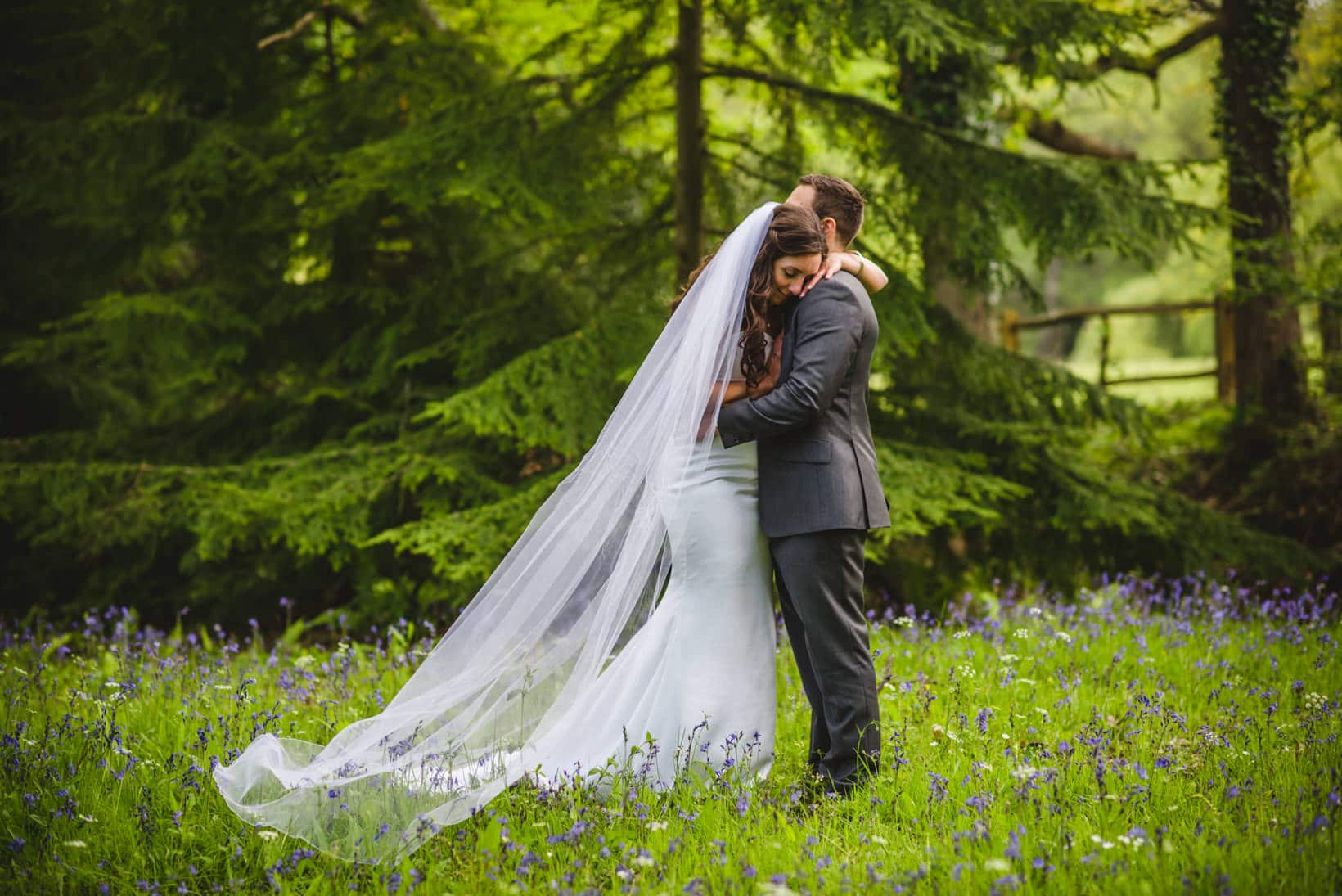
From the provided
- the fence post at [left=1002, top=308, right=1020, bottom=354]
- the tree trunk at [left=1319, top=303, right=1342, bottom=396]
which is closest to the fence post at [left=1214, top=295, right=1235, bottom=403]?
the tree trunk at [left=1319, top=303, right=1342, bottom=396]

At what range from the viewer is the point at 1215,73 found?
9.55m

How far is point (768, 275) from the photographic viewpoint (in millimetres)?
3791

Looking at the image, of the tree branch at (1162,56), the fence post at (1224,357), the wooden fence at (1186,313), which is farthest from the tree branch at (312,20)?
the fence post at (1224,357)

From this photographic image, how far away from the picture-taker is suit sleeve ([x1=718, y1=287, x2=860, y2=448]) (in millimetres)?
3600

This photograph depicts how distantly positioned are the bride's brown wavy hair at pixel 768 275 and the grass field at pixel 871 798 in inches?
66.8

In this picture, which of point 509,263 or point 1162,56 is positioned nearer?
point 509,263

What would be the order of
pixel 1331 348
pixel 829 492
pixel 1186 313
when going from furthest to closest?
pixel 1186 313
pixel 1331 348
pixel 829 492

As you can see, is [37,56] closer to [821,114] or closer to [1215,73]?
[821,114]

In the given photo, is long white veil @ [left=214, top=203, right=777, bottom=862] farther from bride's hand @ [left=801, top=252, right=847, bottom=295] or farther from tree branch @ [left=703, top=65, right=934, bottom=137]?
tree branch @ [left=703, top=65, right=934, bottom=137]

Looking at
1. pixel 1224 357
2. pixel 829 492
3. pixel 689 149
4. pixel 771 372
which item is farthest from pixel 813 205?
pixel 1224 357

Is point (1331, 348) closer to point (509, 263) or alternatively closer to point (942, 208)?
point (942, 208)

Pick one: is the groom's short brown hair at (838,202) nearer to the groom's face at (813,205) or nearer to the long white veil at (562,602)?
the groom's face at (813,205)

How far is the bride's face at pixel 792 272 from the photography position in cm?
372

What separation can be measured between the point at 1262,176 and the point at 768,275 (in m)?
7.60
